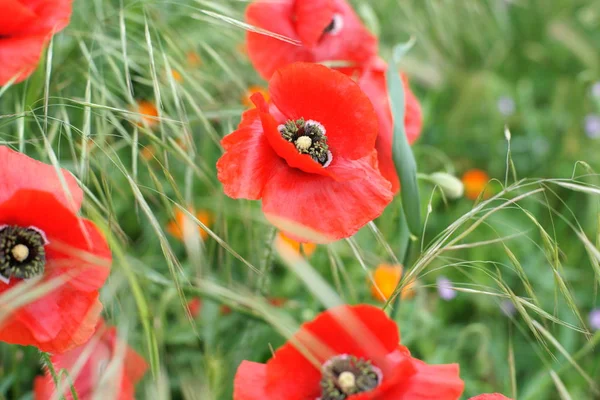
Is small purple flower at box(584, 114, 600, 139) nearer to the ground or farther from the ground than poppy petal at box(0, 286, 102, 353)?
nearer to the ground

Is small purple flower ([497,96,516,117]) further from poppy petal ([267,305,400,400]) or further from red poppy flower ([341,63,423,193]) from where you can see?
poppy petal ([267,305,400,400])

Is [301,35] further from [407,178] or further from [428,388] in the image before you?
[428,388]

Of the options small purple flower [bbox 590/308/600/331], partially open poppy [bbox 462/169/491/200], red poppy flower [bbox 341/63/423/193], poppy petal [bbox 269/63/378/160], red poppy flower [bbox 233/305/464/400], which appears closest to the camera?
red poppy flower [bbox 233/305/464/400]

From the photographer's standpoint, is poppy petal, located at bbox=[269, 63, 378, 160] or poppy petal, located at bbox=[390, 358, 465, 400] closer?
poppy petal, located at bbox=[390, 358, 465, 400]

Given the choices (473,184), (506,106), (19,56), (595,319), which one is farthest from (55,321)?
(506,106)

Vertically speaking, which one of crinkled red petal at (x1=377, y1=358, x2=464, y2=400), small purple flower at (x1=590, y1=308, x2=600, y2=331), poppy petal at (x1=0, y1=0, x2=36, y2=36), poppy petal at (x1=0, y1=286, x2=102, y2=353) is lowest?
small purple flower at (x1=590, y1=308, x2=600, y2=331)

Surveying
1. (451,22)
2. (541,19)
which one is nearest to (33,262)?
(451,22)

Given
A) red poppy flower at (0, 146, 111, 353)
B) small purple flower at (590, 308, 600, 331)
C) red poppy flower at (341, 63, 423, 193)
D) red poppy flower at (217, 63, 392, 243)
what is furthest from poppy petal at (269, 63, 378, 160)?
small purple flower at (590, 308, 600, 331)

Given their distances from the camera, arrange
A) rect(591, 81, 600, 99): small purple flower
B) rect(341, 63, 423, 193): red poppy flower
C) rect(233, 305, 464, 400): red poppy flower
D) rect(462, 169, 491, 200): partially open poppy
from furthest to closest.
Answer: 1. rect(591, 81, 600, 99): small purple flower
2. rect(462, 169, 491, 200): partially open poppy
3. rect(341, 63, 423, 193): red poppy flower
4. rect(233, 305, 464, 400): red poppy flower
